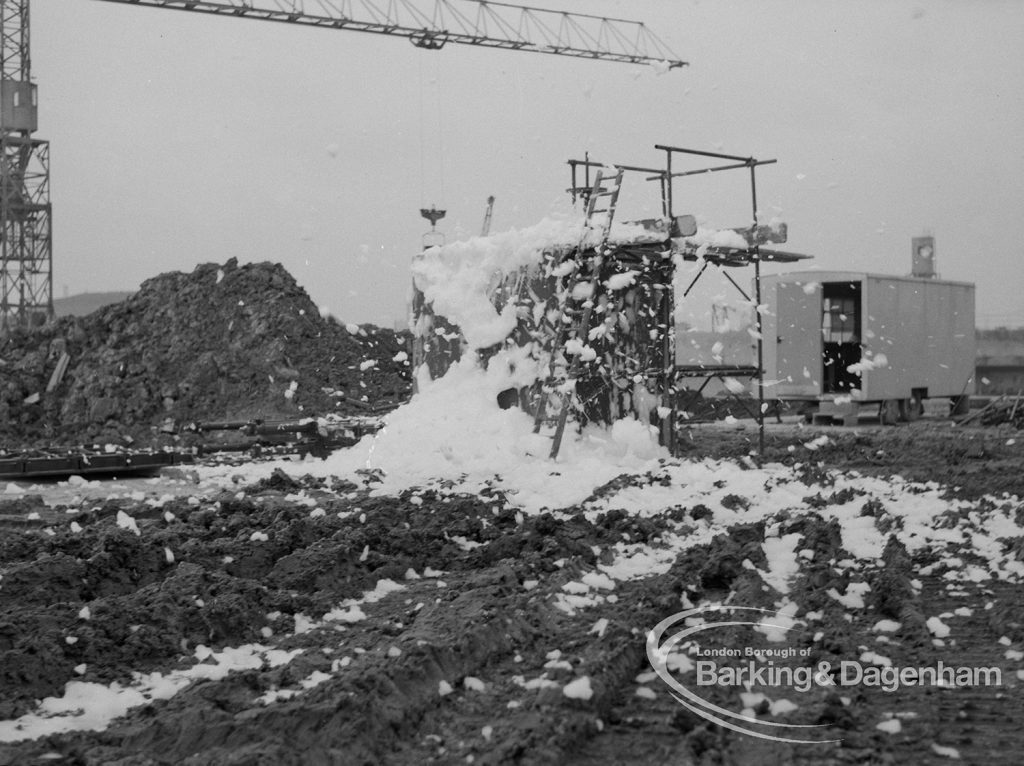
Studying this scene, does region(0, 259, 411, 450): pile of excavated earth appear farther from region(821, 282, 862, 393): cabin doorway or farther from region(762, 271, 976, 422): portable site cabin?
region(821, 282, 862, 393): cabin doorway

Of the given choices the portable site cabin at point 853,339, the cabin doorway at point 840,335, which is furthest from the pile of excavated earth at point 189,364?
the cabin doorway at point 840,335

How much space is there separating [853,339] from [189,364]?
1371 centimetres

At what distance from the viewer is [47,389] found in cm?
2409

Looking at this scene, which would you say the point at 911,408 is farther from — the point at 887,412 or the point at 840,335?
the point at 840,335

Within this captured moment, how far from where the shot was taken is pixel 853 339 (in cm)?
2150

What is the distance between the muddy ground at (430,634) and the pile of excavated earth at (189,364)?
42.5 ft

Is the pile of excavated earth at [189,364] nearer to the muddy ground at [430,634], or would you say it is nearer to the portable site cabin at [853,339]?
the portable site cabin at [853,339]

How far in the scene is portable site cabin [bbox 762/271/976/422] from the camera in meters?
20.6

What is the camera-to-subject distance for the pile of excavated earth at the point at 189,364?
23.2 m

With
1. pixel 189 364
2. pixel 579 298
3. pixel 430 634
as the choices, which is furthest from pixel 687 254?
pixel 189 364

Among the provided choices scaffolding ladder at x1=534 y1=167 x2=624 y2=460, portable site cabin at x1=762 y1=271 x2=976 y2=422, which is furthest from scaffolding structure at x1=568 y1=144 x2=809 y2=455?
portable site cabin at x1=762 y1=271 x2=976 y2=422

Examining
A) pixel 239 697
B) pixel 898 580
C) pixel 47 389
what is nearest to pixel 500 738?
pixel 239 697

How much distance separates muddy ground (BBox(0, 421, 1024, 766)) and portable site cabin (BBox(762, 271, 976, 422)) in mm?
10492

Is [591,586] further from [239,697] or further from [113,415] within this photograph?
[113,415]
